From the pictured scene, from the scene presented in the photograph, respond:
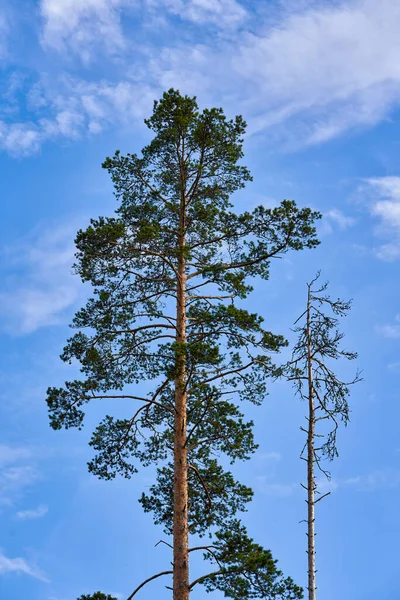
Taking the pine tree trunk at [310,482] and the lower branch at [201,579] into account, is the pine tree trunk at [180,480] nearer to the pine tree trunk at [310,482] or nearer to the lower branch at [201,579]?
the lower branch at [201,579]

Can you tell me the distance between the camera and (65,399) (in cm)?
1520

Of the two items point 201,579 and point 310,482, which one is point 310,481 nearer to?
point 310,482

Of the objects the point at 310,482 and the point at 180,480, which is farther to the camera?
the point at 180,480

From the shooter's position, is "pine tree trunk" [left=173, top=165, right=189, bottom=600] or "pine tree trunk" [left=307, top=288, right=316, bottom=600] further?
"pine tree trunk" [left=173, top=165, right=189, bottom=600]

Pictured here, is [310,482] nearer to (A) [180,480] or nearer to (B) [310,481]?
(B) [310,481]

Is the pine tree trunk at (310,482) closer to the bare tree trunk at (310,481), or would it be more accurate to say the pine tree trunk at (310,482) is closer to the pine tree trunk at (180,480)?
the bare tree trunk at (310,481)

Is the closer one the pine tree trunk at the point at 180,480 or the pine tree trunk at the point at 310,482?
the pine tree trunk at the point at 310,482

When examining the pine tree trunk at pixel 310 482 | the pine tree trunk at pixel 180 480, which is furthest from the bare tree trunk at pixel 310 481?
the pine tree trunk at pixel 180 480

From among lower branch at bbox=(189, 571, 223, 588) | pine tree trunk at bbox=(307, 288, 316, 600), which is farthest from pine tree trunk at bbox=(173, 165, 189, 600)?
pine tree trunk at bbox=(307, 288, 316, 600)

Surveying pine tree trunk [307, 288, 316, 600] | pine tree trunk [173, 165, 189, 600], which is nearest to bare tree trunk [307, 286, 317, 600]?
pine tree trunk [307, 288, 316, 600]

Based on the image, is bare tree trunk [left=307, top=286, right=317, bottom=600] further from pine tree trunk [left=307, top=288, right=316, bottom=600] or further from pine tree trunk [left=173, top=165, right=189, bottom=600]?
pine tree trunk [left=173, top=165, right=189, bottom=600]

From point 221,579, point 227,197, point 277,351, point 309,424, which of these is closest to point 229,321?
point 277,351

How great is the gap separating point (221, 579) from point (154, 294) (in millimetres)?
6381

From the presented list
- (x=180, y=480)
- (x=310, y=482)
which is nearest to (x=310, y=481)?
(x=310, y=482)
